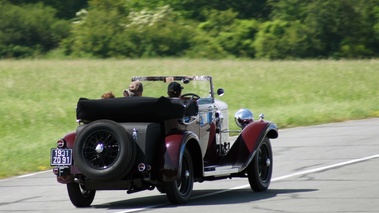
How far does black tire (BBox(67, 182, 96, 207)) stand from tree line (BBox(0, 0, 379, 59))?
62129 mm

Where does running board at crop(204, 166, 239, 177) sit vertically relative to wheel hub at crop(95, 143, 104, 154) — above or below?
below

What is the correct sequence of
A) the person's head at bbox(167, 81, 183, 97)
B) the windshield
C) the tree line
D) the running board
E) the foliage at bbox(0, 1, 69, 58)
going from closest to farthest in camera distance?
1. the running board
2. the person's head at bbox(167, 81, 183, 97)
3. the windshield
4. the tree line
5. the foliage at bbox(0, 1, 69, 58)

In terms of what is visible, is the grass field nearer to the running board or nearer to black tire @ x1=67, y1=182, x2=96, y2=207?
black tire @ x1=67, y1=182, x2=96, y2=207

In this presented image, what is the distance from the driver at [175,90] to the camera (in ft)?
37.8

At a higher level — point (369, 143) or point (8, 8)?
point (8, 8)

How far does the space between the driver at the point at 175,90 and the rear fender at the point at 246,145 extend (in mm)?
1009

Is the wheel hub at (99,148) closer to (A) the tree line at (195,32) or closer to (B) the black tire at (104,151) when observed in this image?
(B) the black tire at (104,151)

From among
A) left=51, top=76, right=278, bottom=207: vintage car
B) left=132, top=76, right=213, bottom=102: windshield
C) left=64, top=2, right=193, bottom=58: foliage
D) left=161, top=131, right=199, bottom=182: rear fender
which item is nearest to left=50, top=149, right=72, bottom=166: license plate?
left=51, top=76, right=278, bottom=207: vintage car

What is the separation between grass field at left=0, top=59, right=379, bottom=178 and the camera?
22061mm

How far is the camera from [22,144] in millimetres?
19672

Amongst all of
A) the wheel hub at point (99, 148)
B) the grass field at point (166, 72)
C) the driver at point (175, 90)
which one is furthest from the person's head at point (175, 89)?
the grass field at point (166, 72)

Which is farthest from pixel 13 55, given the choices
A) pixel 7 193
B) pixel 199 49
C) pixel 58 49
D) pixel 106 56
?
pixel 7 193

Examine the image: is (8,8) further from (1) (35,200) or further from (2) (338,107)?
(1) (35,200)

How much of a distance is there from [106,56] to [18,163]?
194ft
